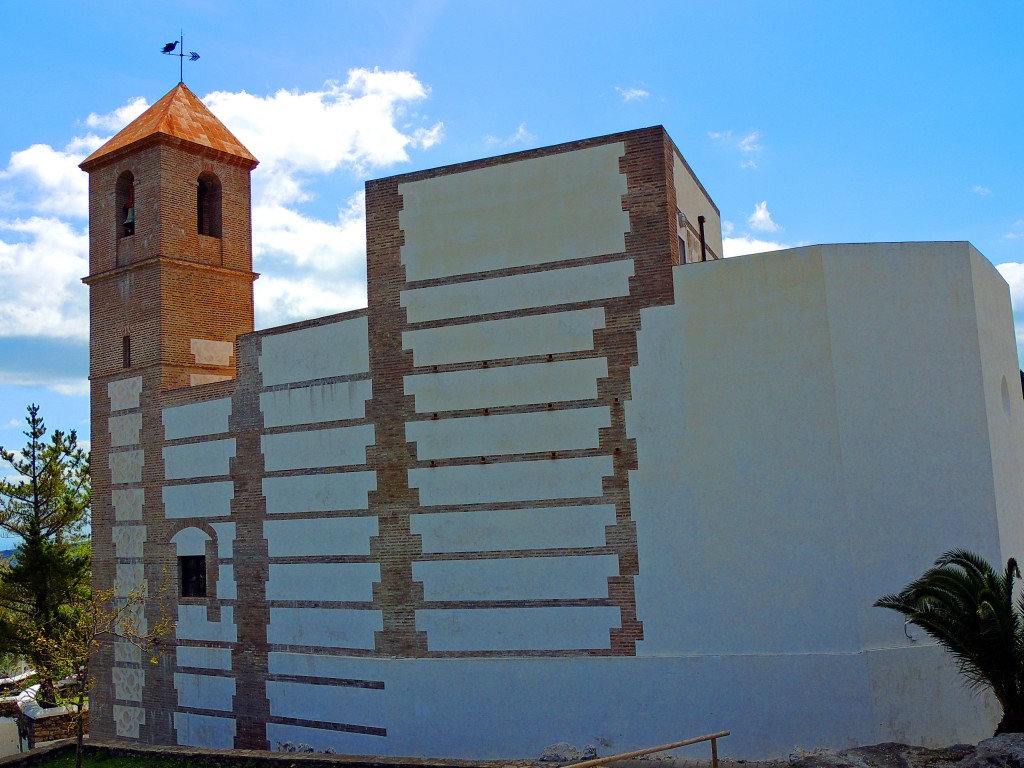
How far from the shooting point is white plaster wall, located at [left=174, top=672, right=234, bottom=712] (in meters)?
17.6

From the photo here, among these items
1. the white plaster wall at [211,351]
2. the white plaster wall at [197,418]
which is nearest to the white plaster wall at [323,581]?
the white plaster wall at [197,418]

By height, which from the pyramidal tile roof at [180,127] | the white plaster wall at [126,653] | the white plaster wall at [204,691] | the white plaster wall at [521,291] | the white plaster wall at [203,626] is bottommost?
the white plaster wall at [204,691]

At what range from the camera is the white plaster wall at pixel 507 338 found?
1477 cm

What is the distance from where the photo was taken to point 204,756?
15219mm

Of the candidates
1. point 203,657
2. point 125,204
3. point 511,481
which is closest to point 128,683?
point 203,657

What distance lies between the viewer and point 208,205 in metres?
21.4

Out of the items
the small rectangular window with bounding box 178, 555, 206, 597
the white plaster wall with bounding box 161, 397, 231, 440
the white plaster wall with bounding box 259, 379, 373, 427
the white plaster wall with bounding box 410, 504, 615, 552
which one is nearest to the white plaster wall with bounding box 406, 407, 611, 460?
the white plaster wall with bounding box 410, 504, 615, 552

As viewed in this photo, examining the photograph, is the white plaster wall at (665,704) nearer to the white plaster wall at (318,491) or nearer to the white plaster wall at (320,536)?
the white plaster wall at (320,536)

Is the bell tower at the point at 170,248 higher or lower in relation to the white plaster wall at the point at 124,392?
higher

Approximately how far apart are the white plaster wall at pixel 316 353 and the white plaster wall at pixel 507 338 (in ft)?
3.27

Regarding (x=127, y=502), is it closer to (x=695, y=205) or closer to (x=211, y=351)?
(x=211, y=351)

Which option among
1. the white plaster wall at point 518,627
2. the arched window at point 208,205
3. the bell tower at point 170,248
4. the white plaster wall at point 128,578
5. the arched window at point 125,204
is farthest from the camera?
the arched window at point 208,205

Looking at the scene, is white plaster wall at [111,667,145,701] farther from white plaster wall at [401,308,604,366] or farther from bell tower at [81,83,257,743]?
white plaster wall at [401,308,604,366]

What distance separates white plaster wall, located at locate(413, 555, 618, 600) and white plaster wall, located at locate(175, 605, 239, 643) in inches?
178
